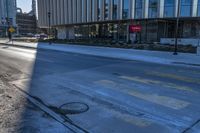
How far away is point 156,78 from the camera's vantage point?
9.03 meters

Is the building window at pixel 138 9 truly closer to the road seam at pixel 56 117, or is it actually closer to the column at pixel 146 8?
the column at pixel 146 8

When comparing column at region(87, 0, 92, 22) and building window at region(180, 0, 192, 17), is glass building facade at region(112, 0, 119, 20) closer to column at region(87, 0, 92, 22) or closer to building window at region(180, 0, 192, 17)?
column at region(87, 0, 92, 22)

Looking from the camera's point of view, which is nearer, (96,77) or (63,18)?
(96,77)

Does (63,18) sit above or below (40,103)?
above

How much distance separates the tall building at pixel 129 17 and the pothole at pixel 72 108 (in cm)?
2701

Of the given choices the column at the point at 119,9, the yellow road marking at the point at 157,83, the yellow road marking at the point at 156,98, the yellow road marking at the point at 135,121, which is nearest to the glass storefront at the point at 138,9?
the column at the point at 119,9

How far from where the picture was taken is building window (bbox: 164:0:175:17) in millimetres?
29808

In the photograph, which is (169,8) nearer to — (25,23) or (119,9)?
(119,9)

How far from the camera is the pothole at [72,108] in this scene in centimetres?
533

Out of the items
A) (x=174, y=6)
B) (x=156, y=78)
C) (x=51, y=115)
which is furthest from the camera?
(x=174, y=6)

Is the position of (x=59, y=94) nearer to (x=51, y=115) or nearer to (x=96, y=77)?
(x=51, y=115)

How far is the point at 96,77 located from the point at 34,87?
2615 mm

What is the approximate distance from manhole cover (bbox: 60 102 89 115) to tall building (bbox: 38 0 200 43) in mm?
26998

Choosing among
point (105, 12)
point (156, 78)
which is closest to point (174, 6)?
point (105, 12)
